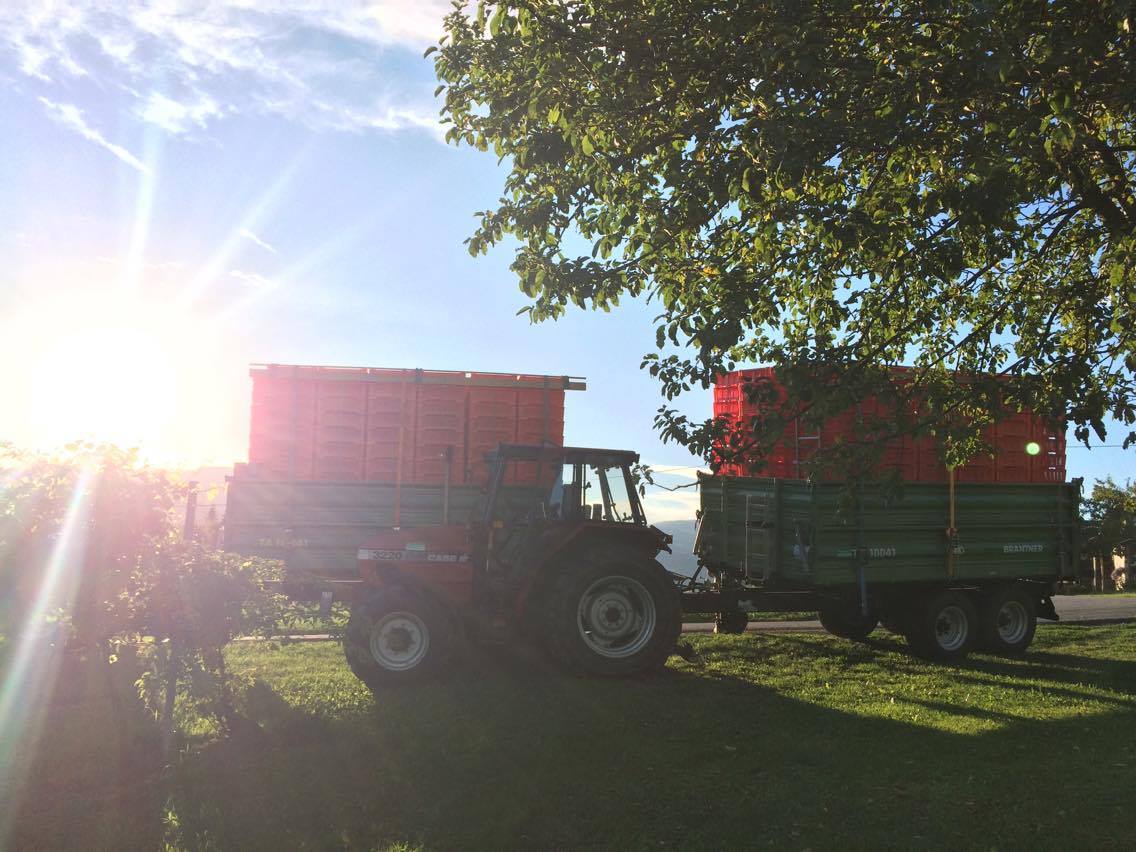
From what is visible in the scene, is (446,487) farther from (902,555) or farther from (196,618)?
(902,555)

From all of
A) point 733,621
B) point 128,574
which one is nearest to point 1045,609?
point 733,621

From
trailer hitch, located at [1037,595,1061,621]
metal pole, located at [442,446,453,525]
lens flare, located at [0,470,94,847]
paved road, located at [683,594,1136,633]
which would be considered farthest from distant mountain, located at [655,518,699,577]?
lens flare, located at [0,470,94,847]

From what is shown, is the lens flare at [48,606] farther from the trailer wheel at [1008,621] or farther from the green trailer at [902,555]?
the trailer wheel at [1008,621]

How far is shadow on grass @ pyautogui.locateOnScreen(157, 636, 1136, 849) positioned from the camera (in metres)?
4.18

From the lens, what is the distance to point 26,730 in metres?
5.71

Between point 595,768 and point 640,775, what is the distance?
295 mm

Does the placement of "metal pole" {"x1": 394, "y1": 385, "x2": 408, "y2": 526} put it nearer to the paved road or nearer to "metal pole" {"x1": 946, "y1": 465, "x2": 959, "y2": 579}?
the paved road

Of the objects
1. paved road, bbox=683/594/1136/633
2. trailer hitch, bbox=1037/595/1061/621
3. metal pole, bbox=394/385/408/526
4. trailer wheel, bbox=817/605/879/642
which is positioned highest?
metal pole, bbox=394/385/408/526

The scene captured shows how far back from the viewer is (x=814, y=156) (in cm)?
555

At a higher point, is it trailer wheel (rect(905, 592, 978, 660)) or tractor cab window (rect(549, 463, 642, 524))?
tractor cab window (rect(549, 463, 642, 524))

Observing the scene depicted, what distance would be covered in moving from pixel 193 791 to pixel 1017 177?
256 inches

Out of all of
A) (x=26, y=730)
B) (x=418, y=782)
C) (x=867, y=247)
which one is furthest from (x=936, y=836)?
(x=26, y=730)

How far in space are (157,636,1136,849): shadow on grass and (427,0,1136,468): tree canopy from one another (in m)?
2.36

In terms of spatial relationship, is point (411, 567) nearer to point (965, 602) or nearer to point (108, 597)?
point (108, 597)
